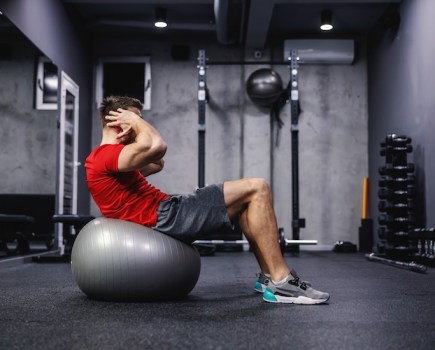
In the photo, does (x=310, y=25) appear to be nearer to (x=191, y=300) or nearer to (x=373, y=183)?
(x=373, y=183)

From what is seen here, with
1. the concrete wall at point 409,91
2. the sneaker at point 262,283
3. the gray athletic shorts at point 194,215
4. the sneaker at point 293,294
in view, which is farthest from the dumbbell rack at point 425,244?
the gray athletic shorts at point 194,215

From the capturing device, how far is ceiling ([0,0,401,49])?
19.1 feet

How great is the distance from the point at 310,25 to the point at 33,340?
5748 mm

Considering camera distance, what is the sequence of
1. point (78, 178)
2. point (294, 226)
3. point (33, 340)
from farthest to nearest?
point (78, 178) < point (294, 226) < point (33, 340)

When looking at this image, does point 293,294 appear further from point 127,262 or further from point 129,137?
point 129,137

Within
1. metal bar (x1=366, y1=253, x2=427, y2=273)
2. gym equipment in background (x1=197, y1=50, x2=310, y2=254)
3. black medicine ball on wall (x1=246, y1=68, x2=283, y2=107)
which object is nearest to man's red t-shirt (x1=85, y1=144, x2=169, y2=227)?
metal bar (x1=366, y1=253, x2=427, y2=273)

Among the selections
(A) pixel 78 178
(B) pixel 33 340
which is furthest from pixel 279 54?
(B) pixel 33 340

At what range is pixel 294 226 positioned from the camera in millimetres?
5777

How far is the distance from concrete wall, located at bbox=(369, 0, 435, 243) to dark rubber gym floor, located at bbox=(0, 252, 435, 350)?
2.07 metres

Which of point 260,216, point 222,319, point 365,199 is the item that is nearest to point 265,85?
point 365,199

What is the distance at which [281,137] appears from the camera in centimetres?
677

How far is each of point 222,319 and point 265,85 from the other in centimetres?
460

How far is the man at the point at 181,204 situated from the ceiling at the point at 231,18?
133 inches

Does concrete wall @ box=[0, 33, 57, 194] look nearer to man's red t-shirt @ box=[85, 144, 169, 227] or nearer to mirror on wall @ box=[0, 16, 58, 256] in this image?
mirror on wall @ box=[0, 16, 58, 256]
